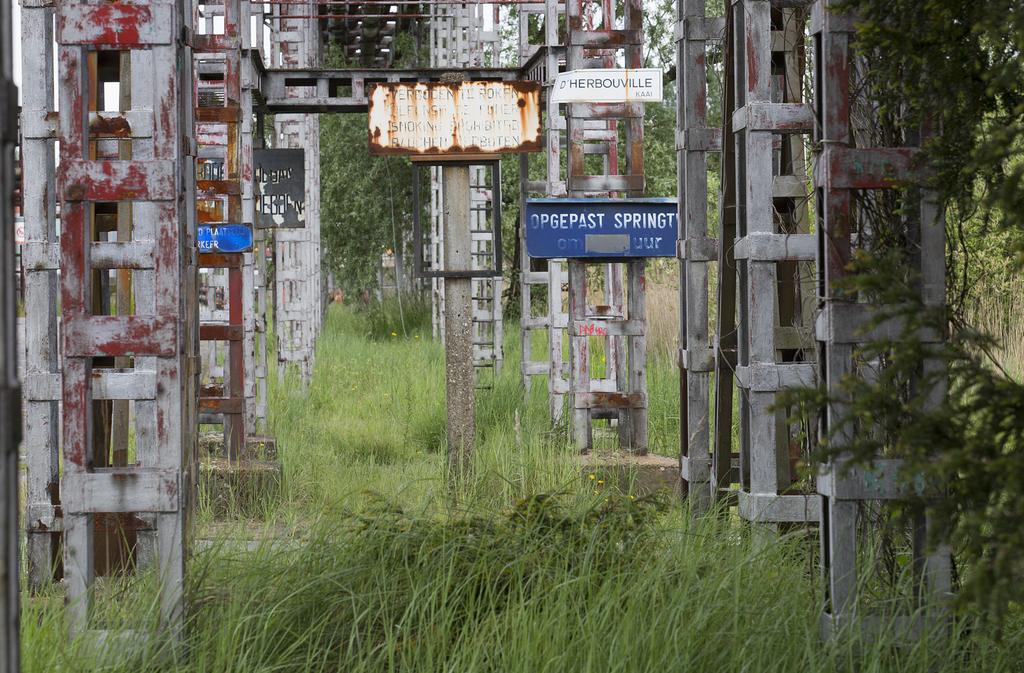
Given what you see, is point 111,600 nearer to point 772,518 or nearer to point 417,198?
point 772,518

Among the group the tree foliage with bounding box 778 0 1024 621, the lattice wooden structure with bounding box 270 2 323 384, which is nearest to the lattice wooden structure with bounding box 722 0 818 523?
the tree foliage with bounding box 778 0 1024 621

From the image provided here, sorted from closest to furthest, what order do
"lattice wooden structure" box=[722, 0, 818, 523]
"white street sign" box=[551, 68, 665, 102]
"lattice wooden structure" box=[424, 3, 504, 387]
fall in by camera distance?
"lattice wooden structure" box=[722, 0, 818, 523] → "white street sign" box=[551, 68, 665, 102] → "lattice wooden structure" box=[424, 3, 504, 387]

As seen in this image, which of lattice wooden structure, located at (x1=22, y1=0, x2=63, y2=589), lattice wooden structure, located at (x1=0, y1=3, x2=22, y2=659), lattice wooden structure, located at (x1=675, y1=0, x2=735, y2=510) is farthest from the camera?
lattice wooden structure, located at (x1=675, y1=0, x2=735, y2=510)

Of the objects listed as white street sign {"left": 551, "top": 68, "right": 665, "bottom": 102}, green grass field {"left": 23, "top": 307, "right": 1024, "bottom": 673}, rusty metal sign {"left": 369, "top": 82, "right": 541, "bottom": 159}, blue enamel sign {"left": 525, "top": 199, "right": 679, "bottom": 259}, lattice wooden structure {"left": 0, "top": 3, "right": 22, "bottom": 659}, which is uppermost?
white street sign {"left": 551, "top": 68, "right": 665, "bottom": 102}

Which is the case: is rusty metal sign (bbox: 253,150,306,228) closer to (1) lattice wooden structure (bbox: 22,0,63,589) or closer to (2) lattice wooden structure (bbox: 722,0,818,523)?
(1) lattice wooden structure (bbox: 22,0,63,589)

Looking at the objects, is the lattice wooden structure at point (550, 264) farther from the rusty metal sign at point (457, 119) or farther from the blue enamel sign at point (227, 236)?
the rusty metal sign at point (457, 119)

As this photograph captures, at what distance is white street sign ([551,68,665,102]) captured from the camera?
870 cm

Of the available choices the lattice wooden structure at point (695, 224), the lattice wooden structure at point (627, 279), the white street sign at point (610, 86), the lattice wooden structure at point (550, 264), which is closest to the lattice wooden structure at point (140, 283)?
the lattice wooden structure at point (695, 224)

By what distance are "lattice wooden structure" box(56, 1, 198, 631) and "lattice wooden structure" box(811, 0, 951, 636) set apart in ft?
6.20

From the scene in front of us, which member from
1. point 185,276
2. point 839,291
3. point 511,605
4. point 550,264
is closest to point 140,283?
point 185,276

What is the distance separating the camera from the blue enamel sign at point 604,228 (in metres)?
8.91

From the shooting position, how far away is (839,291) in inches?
161

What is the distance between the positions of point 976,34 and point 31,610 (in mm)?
3088

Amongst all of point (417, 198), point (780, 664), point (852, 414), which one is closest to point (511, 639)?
point (780, 664)
